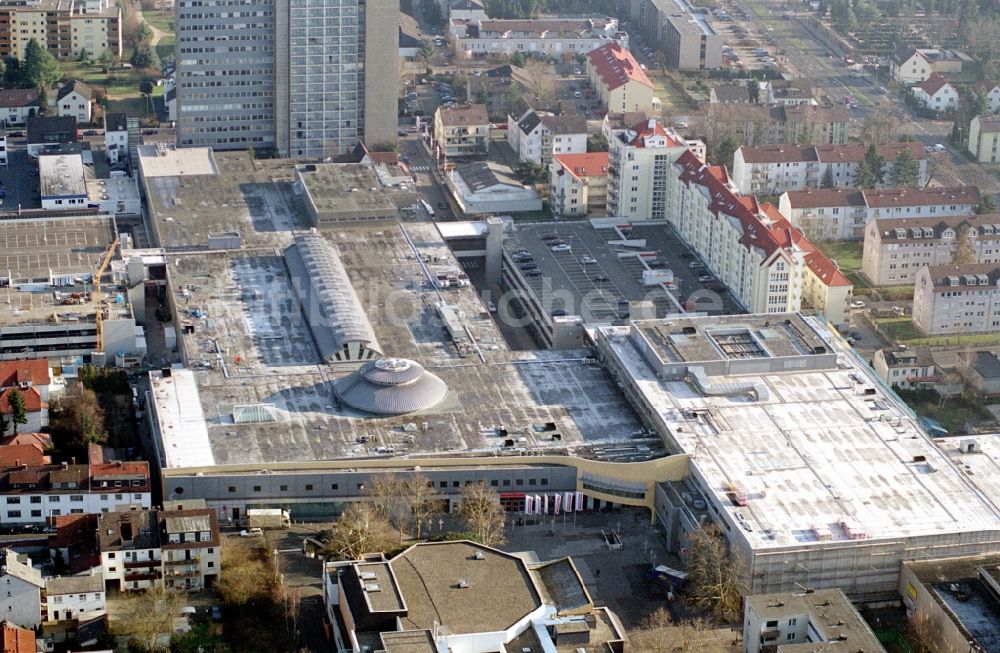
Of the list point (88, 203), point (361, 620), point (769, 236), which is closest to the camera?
point (361, 620)

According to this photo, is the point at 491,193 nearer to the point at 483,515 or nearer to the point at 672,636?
the point at 483,515

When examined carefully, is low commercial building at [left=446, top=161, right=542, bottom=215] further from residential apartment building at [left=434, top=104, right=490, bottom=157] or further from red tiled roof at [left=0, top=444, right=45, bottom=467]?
red tiled roof at [left=0, top=444, right=45, bottom=467]

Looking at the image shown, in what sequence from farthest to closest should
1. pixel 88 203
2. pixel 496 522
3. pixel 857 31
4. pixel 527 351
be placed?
pixel 857 31
pixel 88 203
pixel 527 351
pixel 496 522

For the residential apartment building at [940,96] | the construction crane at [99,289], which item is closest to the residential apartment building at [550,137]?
the residential apartment building at [940,96]

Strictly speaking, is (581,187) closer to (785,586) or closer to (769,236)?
(769,236)

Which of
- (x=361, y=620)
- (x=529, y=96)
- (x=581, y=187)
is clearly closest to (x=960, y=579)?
(x=361, y=620)

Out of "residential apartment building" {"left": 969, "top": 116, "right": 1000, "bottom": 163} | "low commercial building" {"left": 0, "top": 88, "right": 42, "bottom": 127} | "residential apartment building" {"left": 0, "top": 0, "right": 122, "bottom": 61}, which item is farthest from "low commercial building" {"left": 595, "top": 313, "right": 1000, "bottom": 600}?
"residential apartment building" {"left": 0, "top": 0, "right": 122, "bottom": 61}

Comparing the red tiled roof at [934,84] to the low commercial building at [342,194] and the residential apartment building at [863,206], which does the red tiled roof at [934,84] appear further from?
the low commercial building at [342,194]
